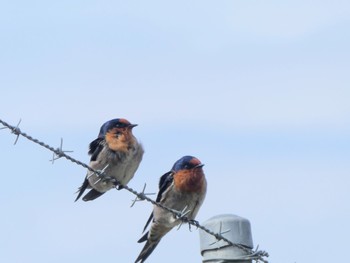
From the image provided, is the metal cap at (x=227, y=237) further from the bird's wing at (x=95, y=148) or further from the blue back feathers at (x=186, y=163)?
the bird's wing at (x=95, y=148)

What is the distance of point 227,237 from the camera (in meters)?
5.54

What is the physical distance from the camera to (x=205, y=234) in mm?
5629

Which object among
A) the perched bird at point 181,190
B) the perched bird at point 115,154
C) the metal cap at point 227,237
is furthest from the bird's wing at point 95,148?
the metal cap at point 227,237

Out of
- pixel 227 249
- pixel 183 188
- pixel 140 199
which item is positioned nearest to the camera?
pixel 227 249

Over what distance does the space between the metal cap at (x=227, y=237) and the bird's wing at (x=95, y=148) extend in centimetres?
375

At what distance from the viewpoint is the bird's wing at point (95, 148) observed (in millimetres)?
9305

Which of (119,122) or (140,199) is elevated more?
(119,122)

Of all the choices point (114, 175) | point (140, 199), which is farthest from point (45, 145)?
point (114, 175)

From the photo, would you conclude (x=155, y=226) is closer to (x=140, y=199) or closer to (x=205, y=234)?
(x=140, y=199)

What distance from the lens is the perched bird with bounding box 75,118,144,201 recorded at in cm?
903

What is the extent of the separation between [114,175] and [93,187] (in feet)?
1.99

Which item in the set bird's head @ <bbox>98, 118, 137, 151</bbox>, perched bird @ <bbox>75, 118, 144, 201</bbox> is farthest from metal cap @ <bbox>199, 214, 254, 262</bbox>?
bird's head @ <bbox>98, 118, 137, 151</bbox>

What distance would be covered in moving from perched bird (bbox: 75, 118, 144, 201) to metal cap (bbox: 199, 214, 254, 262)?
3.19 meters

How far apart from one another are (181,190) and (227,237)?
11.5 ft
